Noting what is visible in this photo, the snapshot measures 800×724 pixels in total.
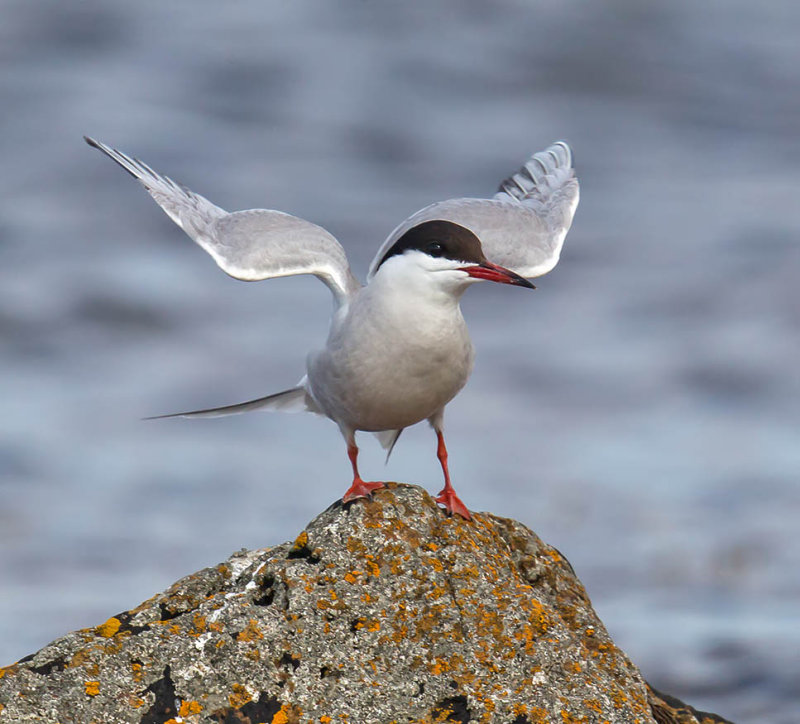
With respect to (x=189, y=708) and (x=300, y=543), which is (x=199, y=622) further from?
(x=300, y=543)

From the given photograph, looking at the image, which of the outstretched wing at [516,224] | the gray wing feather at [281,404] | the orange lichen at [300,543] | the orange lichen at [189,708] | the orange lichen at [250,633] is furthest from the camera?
the gray wing feather at [281,404]

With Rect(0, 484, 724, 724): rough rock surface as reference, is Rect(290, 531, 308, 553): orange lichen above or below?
above

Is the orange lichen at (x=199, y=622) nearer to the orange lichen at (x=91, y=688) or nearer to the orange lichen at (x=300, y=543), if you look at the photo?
the orange lichen at (x=91, y=688)

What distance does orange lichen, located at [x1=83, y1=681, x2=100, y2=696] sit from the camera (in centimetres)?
400

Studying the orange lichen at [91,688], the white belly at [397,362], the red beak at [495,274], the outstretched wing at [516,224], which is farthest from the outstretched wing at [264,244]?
the orange lichen at [91,688]

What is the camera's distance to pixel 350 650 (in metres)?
4.21

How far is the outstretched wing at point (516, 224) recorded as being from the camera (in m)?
6.27

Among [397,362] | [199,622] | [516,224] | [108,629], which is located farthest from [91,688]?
[516,224]

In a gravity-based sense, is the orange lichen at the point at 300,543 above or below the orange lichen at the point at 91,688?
above

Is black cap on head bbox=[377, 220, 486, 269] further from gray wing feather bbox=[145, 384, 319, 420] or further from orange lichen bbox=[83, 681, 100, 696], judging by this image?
orange lichen bbox=[83, 681, 100, 696]

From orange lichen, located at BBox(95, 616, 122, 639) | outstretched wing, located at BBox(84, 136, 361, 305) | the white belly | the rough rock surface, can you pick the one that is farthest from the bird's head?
orange lichen, located at BBox(95, 616, 122, 639)

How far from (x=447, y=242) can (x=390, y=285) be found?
0.31m

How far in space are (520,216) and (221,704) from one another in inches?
130

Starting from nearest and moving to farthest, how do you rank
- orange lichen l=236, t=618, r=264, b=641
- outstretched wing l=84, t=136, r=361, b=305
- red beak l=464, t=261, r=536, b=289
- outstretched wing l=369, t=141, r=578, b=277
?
1. orange lichen l=236, t=618, r=264, b=641
2. red beak l=464, t=261, r=536, b=289
3. outstretched wing l=84, t=136, r=361, b=305
4. outstretched wing l=369, t=141, r=578, b=277
